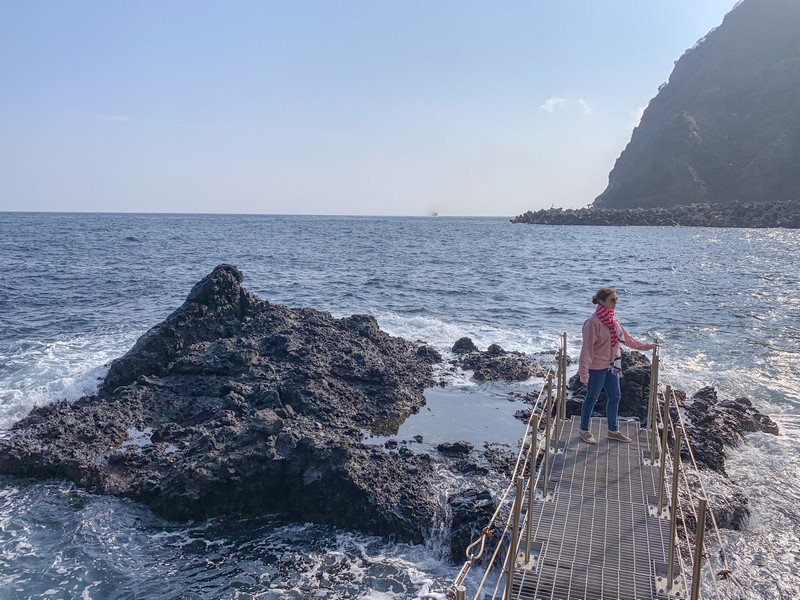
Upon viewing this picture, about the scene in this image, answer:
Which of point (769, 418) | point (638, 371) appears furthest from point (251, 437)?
point (769, 418)

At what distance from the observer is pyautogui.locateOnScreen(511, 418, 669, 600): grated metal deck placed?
6.23 meters

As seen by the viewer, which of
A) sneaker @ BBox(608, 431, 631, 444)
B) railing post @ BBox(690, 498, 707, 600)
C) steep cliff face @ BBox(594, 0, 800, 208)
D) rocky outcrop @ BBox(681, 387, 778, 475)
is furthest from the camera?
steep cliff face @ BBox(594, 0, 800, 208)

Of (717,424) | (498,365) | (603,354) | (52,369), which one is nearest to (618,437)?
(603,354)

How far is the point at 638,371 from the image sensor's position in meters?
14.8

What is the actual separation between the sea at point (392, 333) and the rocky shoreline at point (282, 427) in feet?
1.34

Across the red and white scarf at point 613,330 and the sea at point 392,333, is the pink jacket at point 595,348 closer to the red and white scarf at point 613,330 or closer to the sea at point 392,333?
the red and white scarf at point 613,330

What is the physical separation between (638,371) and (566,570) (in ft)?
30.8

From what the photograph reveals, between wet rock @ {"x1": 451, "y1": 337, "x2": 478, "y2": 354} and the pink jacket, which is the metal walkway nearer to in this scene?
the pink jacket

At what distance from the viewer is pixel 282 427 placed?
444 inches

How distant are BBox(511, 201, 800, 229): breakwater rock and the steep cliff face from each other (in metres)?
7.14

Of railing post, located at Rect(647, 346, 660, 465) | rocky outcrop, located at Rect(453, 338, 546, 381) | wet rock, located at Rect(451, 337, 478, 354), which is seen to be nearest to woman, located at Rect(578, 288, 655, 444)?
railing post, located at Rect(647, 346, 660, 465)

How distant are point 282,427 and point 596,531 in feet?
20.4

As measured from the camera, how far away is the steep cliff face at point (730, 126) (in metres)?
96.7

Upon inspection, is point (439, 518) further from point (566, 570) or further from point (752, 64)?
point (752, 64)
